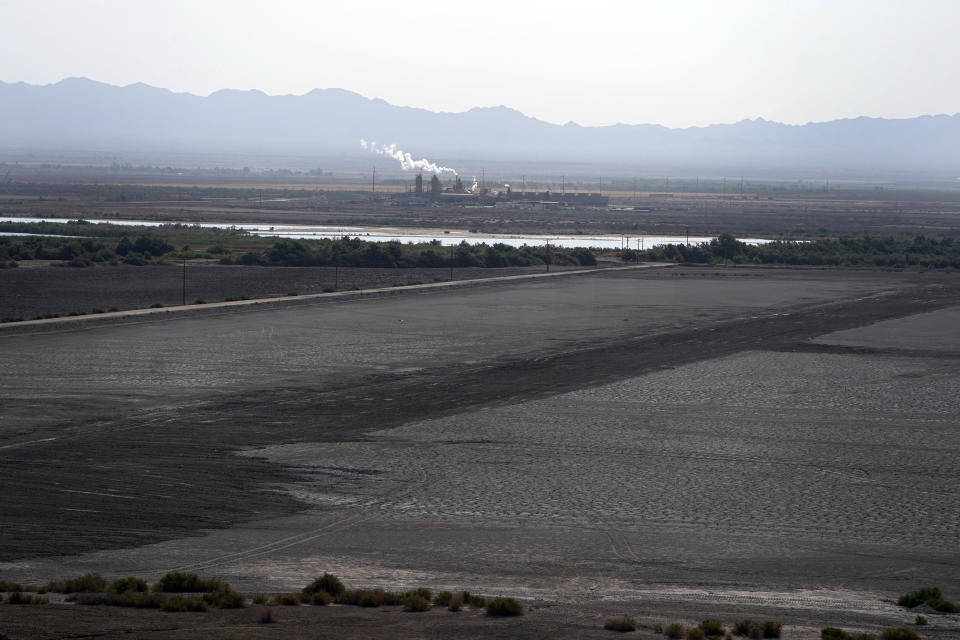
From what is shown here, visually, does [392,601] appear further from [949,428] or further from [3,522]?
[949,428]

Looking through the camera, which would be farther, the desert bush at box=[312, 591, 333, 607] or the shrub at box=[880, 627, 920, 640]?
the desert bush at box=[312, 591, 333, 607]

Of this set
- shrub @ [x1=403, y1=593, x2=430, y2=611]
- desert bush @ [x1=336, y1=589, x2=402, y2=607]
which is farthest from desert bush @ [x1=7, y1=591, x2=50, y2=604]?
shrub @ [x1=403, y1=593, x2=430, y2=611]

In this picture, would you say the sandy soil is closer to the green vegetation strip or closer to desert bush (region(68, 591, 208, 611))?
the green vegetation strip

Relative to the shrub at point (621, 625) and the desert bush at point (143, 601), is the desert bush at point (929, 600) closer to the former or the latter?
the shrub at point (621, 625)

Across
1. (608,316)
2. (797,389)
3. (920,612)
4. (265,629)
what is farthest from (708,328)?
(265,629)

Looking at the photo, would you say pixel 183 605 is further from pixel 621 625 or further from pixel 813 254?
pixel 813 254

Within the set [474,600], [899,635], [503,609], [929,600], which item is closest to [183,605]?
[474,600]
